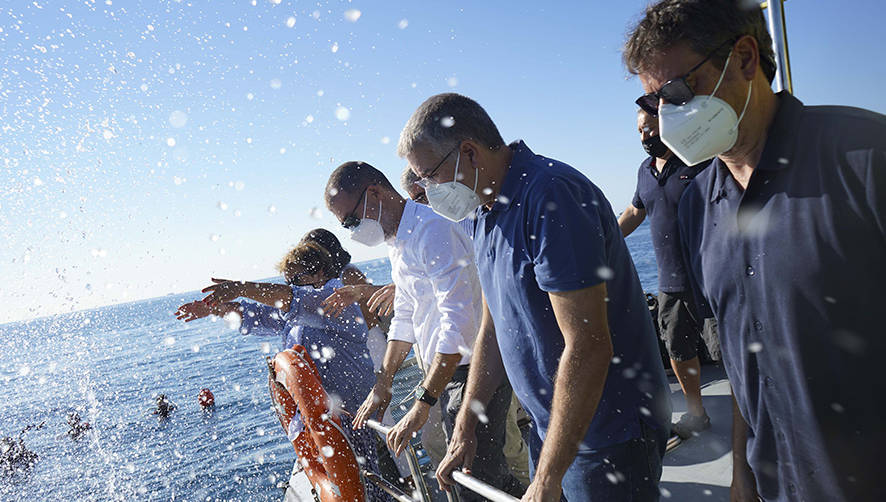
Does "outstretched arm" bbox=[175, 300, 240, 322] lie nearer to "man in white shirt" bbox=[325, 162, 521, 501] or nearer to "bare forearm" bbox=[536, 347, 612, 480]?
"man in white shirt" bbox=[325, 162, 521, 501]

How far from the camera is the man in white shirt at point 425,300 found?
8.29 ft

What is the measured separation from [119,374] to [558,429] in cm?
6054

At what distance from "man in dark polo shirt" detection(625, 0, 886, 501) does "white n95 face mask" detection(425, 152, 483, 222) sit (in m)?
Result: 0.76

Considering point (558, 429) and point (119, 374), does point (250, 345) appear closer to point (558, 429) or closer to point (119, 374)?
point (119, 374)

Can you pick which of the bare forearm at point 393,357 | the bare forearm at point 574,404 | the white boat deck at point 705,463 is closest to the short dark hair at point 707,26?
the bare forearm at point 574,404

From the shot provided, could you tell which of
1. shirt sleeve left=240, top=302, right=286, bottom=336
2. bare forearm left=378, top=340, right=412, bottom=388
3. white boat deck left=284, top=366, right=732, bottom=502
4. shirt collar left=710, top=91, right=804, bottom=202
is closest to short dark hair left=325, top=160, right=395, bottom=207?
bare forearm left=378, top=340, right=412, bottom=388

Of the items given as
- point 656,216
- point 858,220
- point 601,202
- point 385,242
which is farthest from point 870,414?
point 385,242

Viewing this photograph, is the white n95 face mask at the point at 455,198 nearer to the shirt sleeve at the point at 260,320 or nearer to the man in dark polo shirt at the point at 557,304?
the man in dark polo shirt at the point at 557,304

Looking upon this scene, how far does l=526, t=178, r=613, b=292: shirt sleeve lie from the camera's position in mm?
1484

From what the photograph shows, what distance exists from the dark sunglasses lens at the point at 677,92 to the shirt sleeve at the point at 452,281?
147cm

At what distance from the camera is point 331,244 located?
4.31m

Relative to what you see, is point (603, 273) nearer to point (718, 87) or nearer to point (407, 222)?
point (718, 87)

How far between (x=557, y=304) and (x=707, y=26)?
878 millimetres

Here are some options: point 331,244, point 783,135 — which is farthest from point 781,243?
point 331,244
